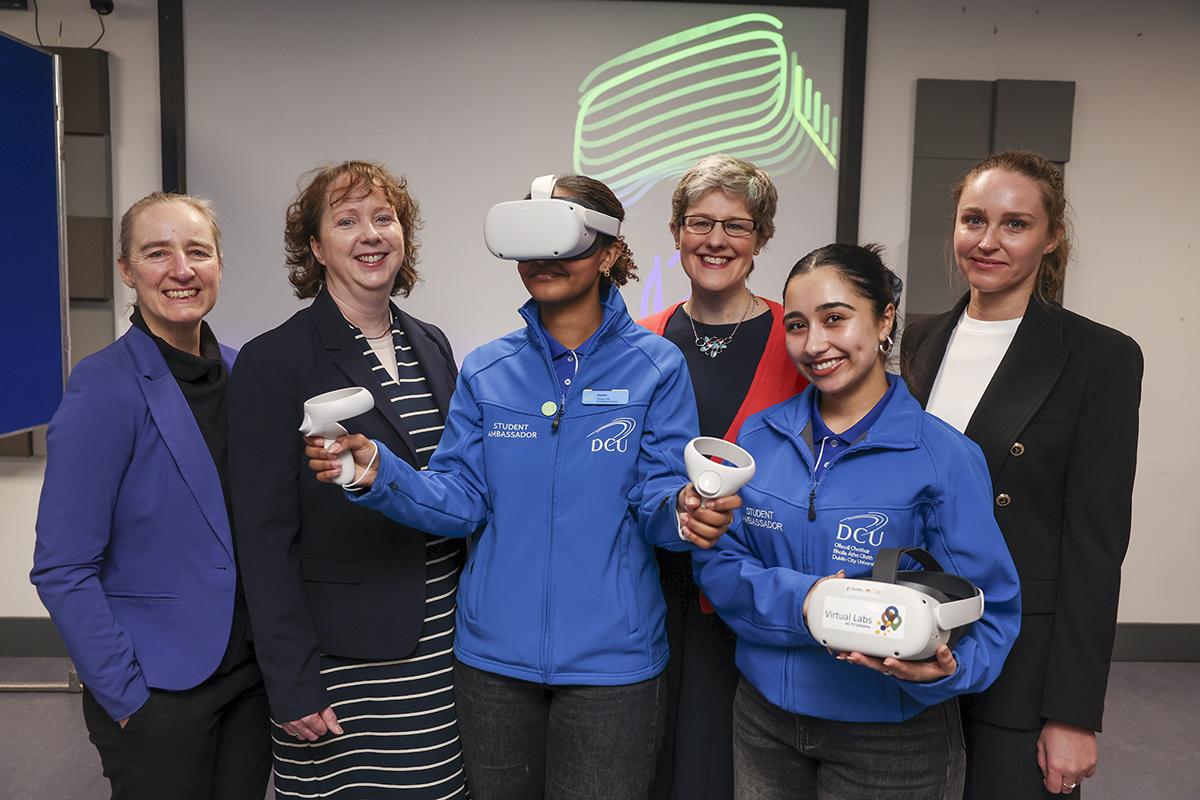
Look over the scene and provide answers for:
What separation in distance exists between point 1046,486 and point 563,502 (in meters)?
0.87

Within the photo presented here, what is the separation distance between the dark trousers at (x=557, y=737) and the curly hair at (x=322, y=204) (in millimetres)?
856

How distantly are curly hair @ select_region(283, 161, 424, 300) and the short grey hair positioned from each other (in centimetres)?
61

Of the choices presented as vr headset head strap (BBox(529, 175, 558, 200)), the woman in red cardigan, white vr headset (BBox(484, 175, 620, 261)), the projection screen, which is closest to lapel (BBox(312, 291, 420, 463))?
white vr headset (BBox(484, 175, 620, 261))

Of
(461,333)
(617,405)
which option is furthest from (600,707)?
(461,333)

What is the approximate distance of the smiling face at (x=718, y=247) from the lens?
1785 mm

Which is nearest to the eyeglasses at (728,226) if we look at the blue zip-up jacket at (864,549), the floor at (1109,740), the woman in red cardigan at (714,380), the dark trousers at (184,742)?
the woman in red cardigan at (714,380)

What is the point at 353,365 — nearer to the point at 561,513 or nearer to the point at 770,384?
the point at 561,513

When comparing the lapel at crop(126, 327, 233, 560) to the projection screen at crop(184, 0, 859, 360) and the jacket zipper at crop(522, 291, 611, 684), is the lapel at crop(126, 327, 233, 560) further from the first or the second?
the projection screen at crop(184, 0, 859, 360)

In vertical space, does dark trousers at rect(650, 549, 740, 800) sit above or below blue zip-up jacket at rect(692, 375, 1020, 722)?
below

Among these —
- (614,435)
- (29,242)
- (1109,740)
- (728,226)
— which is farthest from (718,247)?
(1109,740)

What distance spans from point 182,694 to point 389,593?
0.41m

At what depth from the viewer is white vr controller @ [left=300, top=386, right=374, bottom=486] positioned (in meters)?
1.27

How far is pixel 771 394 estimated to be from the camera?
172cm

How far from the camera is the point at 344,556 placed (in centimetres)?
159
